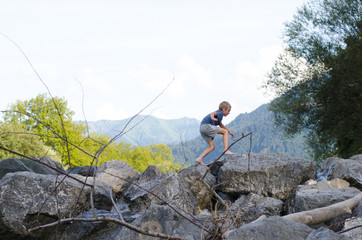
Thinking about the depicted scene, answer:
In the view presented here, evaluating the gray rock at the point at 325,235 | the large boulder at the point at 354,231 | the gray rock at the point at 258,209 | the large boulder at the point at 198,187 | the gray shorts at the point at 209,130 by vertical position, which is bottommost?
the large boulder at the point at 354,231

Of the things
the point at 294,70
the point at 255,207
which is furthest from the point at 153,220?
the point at 294,70

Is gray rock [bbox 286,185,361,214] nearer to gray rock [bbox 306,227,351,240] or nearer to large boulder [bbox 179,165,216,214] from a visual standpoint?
gray rock [bbox 306,227,351,240]

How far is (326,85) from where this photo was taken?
2542 cm

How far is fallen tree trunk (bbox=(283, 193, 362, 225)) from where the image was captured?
5.41m

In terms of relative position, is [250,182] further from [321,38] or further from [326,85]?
[321,38]

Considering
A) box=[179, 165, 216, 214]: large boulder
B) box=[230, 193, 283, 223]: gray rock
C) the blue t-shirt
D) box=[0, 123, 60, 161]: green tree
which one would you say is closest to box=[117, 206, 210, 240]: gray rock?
box=[230, 193, 283, 223]: gray rock

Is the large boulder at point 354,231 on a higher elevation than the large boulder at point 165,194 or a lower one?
lower

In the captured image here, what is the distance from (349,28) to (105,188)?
24.1 metres

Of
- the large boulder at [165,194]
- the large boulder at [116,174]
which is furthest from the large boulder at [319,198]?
the large boulder at [116,174]

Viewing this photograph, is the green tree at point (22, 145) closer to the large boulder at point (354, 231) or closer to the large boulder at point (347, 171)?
the large boulder at point (347, 171)

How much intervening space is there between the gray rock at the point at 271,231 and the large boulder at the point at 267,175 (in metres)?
5.52

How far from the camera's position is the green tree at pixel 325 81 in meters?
23.3

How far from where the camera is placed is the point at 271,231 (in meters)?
4.42

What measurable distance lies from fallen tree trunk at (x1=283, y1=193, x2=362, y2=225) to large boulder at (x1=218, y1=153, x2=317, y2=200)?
3710 mm
